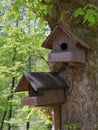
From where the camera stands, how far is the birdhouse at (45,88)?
2.54 metres

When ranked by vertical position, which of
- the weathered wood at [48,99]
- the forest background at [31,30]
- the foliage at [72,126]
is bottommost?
the foliage at [72,126]

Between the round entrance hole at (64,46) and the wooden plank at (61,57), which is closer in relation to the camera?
the wooden plank at (61,57)

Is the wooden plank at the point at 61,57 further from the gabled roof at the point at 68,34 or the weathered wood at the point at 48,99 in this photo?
the weathered wood at the point at 48,99

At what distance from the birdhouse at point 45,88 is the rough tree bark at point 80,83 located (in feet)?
0.29

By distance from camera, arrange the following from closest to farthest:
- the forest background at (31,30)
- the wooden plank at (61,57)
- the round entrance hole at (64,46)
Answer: the wooden plank at (61,57), the forest background at (31,30), the round entrance hole at (64,46)

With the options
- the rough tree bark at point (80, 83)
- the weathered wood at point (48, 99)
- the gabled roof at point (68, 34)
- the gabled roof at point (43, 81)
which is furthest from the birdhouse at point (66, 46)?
the weathered wood at point (48, 99)

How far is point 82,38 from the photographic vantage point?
263cm

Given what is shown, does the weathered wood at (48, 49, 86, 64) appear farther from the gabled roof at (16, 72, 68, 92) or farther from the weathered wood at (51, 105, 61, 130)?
the weathered wood at (51, 105, 61, 130)

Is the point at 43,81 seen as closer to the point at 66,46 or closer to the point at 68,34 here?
the point at 66,46

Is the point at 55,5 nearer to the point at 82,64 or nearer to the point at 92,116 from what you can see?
the point at 82,64

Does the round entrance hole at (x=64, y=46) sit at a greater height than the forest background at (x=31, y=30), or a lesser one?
lesser

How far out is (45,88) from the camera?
2516mm

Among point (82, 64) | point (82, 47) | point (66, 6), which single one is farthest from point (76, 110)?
point (66, 6)

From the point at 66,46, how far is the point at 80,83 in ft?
1.38
